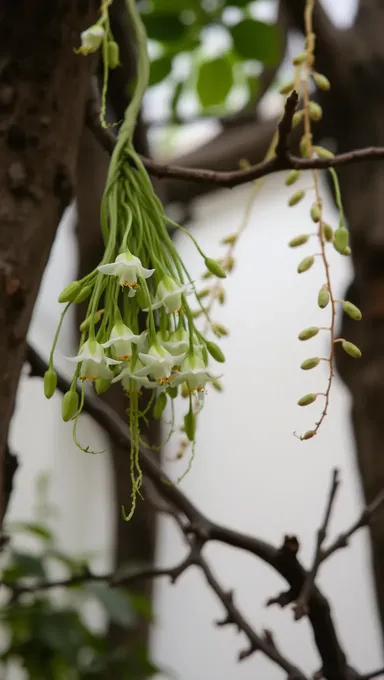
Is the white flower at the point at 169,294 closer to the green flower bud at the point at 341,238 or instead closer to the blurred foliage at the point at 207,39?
the green flower bud at the point at 341,238

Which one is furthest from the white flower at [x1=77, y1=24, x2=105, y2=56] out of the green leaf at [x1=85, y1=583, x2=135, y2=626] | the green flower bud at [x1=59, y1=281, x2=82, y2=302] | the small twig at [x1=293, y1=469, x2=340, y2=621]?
the green leaf at [x1=85, y1=583, x2=135, y2=626]

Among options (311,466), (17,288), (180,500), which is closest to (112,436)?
(180,500)

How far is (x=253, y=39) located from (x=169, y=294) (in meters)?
0.50

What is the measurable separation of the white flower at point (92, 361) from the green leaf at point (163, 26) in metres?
0.53

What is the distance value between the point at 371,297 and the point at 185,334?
590 mm

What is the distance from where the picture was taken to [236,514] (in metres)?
1.29

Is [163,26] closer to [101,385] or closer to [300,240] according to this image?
[300,240]

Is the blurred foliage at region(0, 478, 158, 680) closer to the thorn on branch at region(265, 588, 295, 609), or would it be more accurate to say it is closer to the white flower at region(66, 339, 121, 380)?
the thorn on branch at region(265, 588, 295, 609)

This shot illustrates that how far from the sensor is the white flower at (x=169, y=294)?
0.83 feet

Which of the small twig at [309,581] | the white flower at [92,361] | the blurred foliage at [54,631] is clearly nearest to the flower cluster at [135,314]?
the white flower at [92,361]

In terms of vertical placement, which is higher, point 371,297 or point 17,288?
point 17,288

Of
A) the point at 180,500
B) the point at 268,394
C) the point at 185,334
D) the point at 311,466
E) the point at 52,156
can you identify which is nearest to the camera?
the point at 185,334

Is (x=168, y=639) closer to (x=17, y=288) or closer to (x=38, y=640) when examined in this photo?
(x=38, y=640)

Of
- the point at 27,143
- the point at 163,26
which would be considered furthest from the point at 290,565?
the point at 163,26
